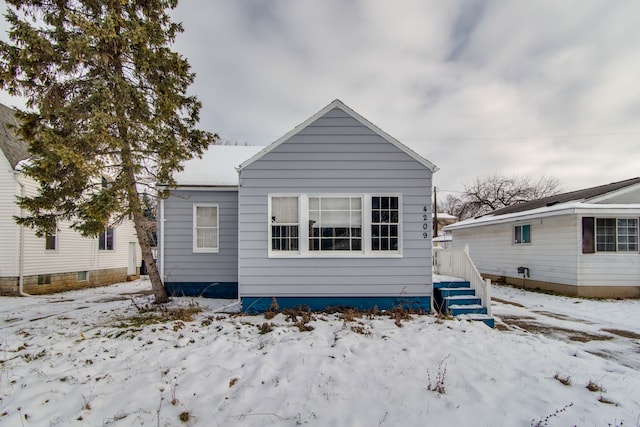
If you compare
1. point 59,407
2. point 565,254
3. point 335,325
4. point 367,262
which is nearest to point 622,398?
point 335,325

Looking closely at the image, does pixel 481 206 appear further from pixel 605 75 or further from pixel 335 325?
pixel 335 325

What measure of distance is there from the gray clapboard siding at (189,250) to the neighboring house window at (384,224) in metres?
4.80

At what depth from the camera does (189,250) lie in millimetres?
9562

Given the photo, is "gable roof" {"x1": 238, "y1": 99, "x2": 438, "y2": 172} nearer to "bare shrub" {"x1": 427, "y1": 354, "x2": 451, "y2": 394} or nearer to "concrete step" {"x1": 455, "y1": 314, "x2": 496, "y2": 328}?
"concrete step" {"x1": 455, "y1": 314, "x2": 496, "y2": 328}

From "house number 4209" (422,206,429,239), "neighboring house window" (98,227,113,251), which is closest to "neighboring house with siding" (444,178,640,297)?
"house number 4209" (422,206,429,239)

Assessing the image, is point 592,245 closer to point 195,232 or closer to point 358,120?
point 358,120

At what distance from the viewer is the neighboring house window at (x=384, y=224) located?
7.49 meters

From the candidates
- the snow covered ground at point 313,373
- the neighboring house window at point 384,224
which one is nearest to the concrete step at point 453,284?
the snow covered ground at point 313,373

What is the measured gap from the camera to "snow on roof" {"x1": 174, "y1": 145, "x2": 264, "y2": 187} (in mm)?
9742

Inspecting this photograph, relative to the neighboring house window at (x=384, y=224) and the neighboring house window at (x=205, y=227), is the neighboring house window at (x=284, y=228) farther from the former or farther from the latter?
the neighboring house window at (x=205, y=227)

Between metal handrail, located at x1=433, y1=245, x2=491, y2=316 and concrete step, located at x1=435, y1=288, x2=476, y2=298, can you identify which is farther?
concrete step, located at x1=435, y1=288, x2=476, y2=298

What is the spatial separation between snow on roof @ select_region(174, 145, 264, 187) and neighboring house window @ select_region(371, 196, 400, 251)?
4.65m

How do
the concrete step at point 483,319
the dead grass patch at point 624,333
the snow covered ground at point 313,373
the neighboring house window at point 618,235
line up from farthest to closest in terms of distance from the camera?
the neighboring house window at point 618,235 → the concrete step at point 483,319 → the dead grass patch at point 624,333 → the snow covered ground at point 313,373

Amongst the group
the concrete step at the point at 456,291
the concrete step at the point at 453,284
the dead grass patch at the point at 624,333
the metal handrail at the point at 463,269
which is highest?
the metal handrail at the point at 463,269
